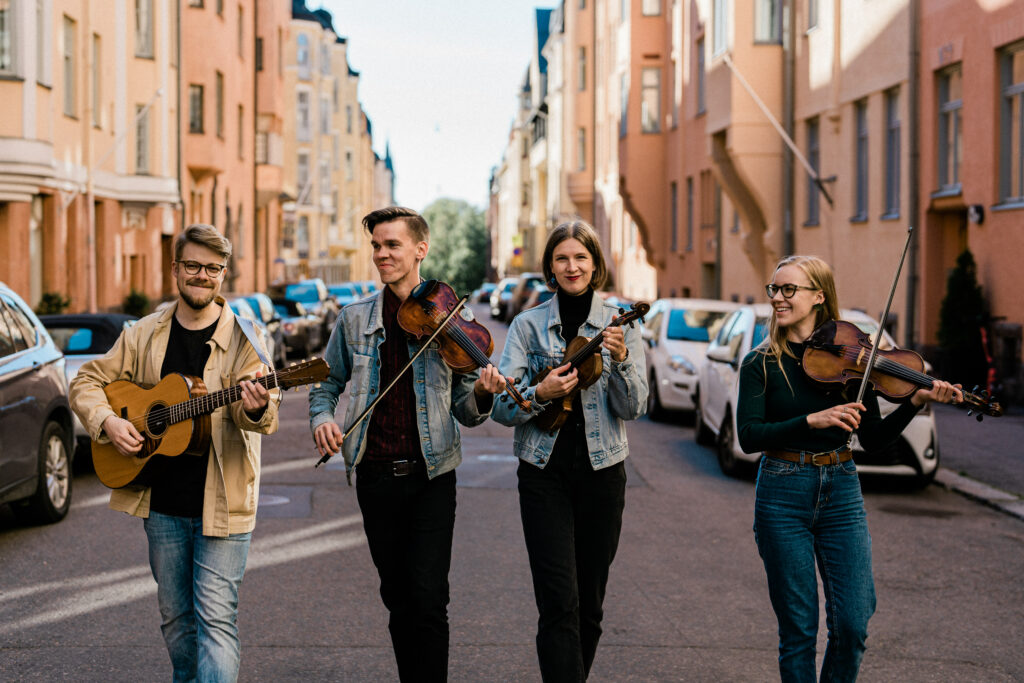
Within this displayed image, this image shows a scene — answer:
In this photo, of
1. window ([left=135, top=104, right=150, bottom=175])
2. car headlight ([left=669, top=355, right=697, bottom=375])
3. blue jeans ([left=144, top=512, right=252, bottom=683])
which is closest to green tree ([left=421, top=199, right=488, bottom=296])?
window ([left=135, top=104, right=150, bottom=175])

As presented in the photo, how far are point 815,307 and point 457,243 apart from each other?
12811 cm

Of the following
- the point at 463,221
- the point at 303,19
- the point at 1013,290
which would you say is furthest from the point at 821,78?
the point at 463,221

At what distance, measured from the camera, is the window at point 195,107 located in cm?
3916

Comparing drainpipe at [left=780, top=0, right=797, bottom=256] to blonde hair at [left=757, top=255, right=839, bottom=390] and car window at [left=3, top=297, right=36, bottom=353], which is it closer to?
car window at [left=3, top=297, right=36, bottom=353]

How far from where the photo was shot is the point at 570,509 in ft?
16.1

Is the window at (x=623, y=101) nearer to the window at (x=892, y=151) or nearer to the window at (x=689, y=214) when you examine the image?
the window at (x=689, y=214)

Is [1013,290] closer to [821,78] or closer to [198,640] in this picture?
[821,78]

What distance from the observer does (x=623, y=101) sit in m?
43.8

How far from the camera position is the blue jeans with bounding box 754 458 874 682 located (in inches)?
183

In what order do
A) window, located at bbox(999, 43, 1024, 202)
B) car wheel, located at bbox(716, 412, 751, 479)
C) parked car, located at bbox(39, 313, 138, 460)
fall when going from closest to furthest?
car wheel, located at bbox(716, 412, 751, 479) → parked car, located at bbox(39, 313, 138, 460) → window, located at bbox(999, 43, 1024, 202)

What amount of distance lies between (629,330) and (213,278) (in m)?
1.44

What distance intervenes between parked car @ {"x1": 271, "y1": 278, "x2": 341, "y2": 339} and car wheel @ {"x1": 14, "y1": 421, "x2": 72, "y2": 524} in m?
24.2

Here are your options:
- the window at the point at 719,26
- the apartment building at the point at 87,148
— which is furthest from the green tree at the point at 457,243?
the window at the point at 719,26

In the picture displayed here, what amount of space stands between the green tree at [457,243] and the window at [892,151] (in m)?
106
